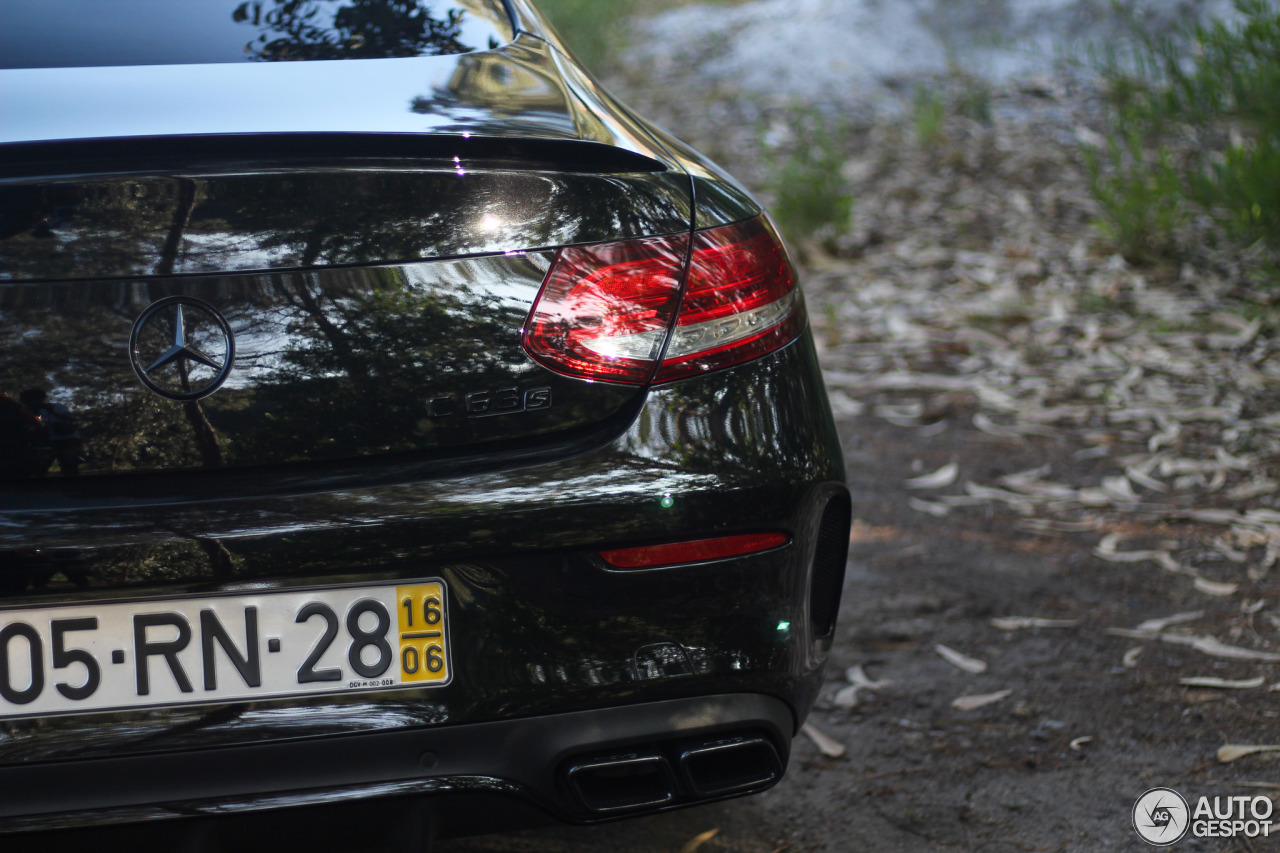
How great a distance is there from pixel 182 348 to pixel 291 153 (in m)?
0.26

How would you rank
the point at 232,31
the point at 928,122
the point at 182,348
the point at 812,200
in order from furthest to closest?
1. the point at 928,122
2. the point at 812,200
3. the point at 232,31
4. the point at 182,348

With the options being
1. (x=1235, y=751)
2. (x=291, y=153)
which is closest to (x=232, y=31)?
(x=291, y=153)

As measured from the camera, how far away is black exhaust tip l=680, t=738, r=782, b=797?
4.69ft

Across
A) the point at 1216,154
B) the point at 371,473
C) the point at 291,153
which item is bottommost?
the point at 1216,154

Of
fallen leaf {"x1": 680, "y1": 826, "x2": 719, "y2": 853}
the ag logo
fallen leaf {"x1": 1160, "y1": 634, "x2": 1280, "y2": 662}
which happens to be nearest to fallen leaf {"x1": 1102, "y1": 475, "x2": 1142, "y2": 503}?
fallen leaf {"x1": 1160, "y1": 634, "x2": 1280, "y2": 662}

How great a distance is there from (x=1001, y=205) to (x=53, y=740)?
5840 millimetres

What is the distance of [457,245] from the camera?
4.43 ft

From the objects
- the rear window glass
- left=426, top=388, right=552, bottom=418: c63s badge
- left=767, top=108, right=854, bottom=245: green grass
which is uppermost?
the rear window glass

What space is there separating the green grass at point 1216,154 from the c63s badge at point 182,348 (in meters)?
3.86

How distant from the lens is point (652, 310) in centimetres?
143

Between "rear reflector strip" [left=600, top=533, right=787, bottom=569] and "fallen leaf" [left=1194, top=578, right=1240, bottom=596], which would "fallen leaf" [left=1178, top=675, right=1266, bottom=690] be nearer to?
"fallen leaf" [left=1194, top=578, right=1240, bottom=596]

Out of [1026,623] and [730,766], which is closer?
[730,766]

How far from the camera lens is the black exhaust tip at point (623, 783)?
4.55 ft

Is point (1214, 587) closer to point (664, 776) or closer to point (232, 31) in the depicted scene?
point (664, 776)
